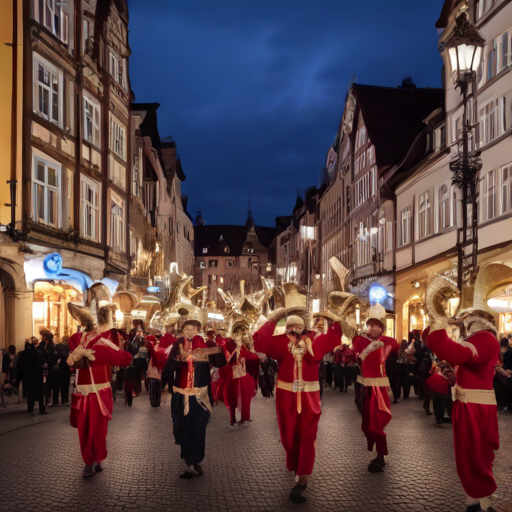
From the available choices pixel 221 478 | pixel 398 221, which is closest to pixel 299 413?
pixel 221 478

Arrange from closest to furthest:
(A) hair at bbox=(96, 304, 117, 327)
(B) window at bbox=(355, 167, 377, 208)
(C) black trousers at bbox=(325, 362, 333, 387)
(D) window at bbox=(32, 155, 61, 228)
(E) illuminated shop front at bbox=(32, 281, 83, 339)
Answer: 1. (A) hair at bbox=(96, 304, 117, 327)
2. (C) black trousers at bbox=(325, 362, 333, 387)
3. (D) window at bbox=(32, 155, 61, 228)
4. (E) illuminated shop front at bbox=(32, 281, 83, 339)
5. (B) window at bbox=(355, 167, 377, 208)

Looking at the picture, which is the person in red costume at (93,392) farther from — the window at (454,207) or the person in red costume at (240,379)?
the window at (454,207)

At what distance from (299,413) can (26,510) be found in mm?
3168

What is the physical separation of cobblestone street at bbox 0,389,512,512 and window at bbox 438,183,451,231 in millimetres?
14645

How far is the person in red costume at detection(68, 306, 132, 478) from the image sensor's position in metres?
9.02

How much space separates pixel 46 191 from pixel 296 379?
18.0m

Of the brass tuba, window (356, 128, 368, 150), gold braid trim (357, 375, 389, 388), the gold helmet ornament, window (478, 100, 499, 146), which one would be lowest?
gold braid trim (357, 375, 389, 388)

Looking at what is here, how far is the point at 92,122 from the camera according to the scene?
29156 mm

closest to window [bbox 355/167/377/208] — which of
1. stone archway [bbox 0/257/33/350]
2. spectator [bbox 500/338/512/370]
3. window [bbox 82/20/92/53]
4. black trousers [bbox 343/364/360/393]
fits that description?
window [bbox 82/20/92/53]

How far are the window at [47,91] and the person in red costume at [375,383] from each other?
16.8 meters

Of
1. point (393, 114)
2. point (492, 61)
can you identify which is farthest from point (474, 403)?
point (393, 114)

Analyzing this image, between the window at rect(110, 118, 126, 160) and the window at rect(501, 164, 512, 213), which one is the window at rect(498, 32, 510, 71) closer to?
the window at rect(501, 164, 512, 213)

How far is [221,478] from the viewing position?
8.91 m

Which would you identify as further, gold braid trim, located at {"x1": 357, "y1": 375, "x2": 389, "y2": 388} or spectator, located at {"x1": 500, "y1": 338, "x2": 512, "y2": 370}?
spectator, located at {"x1": 500, "y1": 338, "x2": 512, "y2": 370}
